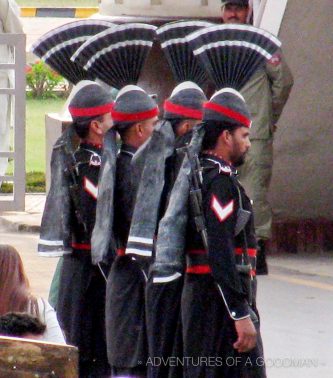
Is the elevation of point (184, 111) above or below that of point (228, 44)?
below

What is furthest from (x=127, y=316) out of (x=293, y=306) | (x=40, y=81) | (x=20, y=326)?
(x=40, y=81)

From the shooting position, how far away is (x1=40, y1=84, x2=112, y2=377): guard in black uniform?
252 inches

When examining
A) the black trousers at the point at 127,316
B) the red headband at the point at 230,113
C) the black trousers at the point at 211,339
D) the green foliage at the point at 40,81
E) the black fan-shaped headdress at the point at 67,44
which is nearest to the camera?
the black trousers at the point at 211,339

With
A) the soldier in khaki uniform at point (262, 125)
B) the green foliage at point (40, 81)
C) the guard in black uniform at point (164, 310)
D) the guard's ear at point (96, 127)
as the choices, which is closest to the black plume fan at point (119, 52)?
the guard's ear at point (96, 127)

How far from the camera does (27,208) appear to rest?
44.4ft

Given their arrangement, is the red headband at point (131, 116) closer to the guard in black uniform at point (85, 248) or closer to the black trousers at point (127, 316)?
the guard in black uniform at point (85, 248)

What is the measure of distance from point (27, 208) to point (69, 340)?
7239 millimetres

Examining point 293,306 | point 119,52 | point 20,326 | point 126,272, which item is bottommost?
point 293,306

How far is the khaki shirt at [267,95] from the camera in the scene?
968 cm

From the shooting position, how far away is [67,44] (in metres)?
6.76

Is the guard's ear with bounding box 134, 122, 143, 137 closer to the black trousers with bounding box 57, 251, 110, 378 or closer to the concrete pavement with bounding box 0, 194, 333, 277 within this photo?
the black trousers with bounding box 57, 251, 110, 378

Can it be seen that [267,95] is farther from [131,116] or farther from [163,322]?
[163,322]

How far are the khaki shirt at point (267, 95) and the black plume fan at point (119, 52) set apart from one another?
11.0ft

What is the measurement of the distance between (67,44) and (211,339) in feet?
6.58
